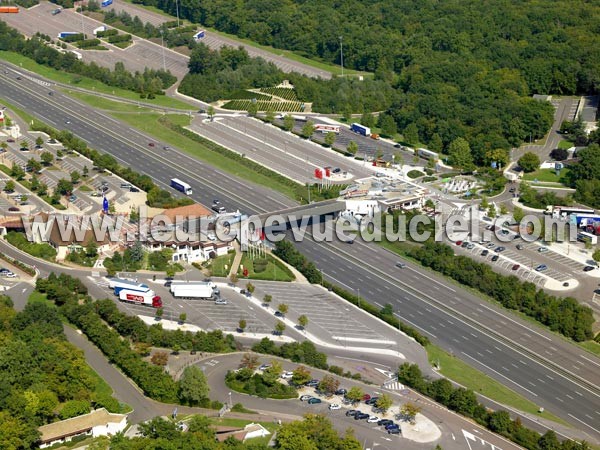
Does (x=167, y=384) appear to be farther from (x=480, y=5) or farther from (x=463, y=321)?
(x=480, y=5)

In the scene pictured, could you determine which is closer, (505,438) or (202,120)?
(505,438)

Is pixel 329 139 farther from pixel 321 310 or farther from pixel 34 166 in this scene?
pixel 321 310

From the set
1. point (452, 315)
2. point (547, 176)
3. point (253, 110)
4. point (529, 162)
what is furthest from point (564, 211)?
point (253, 110)

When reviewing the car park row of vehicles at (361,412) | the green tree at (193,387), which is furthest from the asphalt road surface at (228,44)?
the green tree at (193,387)

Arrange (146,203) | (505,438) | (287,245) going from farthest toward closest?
(146,203), (287,245), (505,438)

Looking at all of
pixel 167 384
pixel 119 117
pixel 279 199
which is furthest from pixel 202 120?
pixel 167 384

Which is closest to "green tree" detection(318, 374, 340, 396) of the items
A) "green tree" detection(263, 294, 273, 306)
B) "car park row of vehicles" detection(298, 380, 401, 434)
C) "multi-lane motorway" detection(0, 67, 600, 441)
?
"car park row of vehicles" detection(298, 380, 401, 434)

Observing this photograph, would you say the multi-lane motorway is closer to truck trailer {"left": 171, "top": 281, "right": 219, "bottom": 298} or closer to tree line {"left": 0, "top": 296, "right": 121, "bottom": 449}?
truck trailer {"left": 171, "top": 281, "right": 219, "bottom": 298}

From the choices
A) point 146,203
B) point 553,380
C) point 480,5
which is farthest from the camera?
point 480,5

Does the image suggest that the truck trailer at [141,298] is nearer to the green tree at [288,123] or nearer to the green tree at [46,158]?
the green tree at [46,158]
